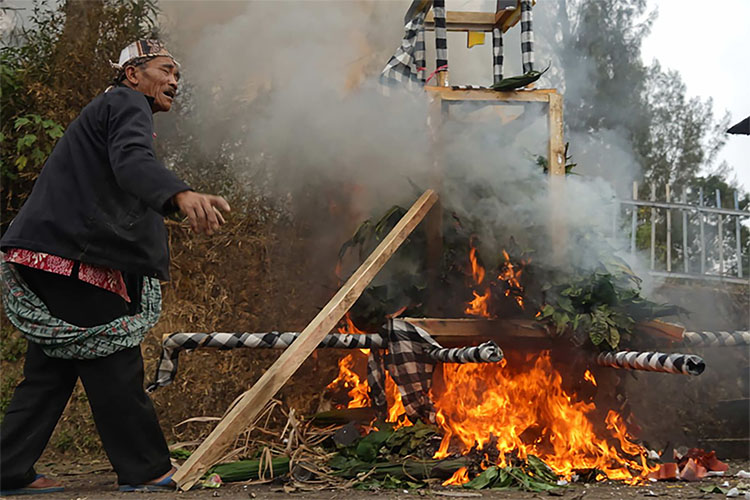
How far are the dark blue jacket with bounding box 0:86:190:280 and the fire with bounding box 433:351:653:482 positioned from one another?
1806mm

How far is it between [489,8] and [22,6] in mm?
4050

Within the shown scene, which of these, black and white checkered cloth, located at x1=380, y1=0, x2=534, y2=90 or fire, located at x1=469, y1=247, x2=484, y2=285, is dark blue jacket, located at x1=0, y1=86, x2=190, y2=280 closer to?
fire, located at x1=469, y1=247, x2=484, y2=285

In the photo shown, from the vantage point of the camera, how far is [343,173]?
208 inches

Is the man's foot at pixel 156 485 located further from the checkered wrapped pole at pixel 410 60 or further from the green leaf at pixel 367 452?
the checkered wrapped pole at pixel 410 60

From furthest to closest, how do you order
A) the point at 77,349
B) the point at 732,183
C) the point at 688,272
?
the point at 732,183 < the point at 688,272 < the point at 77,349

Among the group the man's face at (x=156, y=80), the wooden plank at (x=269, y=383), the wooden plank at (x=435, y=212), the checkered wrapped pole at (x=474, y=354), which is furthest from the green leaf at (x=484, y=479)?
the man's face at (x=156, y=80)

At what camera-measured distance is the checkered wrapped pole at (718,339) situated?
154 inches

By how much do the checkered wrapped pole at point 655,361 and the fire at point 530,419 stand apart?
1.21 ft

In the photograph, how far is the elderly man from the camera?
9.66 feet

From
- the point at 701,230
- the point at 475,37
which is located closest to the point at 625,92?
the point at 701,230

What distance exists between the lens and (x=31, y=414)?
119 inches

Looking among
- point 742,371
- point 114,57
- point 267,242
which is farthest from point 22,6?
point 742,371

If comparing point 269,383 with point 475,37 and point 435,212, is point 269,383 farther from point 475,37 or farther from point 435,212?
point 475,37

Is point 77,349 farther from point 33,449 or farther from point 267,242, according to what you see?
point 267,242
